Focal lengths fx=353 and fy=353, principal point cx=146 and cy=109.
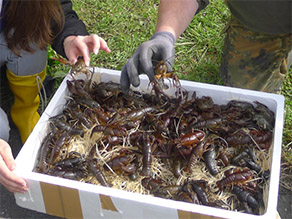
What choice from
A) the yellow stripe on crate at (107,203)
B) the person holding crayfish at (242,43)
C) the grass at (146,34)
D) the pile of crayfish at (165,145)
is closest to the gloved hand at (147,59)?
the person holding crayfish at (242,43)

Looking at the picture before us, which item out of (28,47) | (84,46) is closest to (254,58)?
(84,46)

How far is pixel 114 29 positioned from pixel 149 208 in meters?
2.87

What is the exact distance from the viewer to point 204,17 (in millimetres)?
4590

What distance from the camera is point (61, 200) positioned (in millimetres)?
2391

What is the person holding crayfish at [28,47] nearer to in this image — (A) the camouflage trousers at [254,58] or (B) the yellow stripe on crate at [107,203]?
(B) the yellow stripe on crate at [107,203]

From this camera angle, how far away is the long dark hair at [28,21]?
96.2 inches

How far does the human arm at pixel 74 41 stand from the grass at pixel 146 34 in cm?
79

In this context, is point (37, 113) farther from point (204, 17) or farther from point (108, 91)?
point (204, 17)

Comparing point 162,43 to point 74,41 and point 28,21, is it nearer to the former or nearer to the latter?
point 74,41

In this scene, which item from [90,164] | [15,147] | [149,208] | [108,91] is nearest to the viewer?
[149,208]

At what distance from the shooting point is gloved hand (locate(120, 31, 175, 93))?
104 inches

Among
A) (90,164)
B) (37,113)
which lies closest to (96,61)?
(37,113)

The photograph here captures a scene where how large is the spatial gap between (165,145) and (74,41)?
108 cm

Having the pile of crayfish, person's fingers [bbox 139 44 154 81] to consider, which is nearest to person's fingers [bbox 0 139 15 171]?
the pile of crayfish
